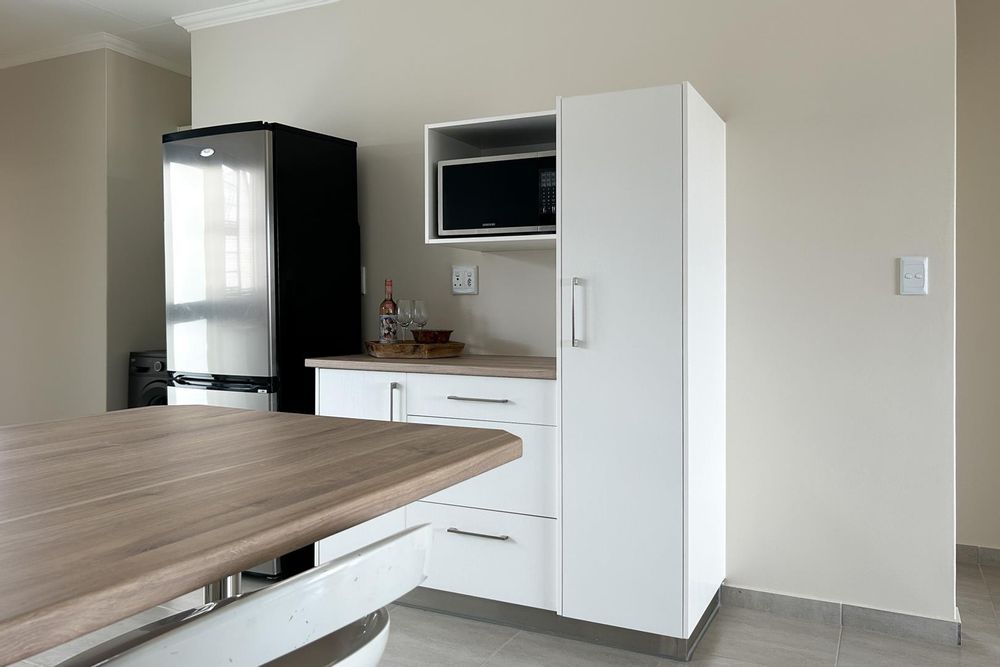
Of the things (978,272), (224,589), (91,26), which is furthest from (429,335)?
(91,26)

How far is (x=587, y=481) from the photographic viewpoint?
8.41 feet

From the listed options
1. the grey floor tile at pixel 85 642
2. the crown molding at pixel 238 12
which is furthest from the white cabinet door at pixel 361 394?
the crown molding at pixel 238 12

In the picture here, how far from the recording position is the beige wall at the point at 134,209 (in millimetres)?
4488

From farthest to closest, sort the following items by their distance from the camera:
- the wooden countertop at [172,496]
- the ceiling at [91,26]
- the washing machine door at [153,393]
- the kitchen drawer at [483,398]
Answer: the washing machine door at [153,393] < the ceiling at [91,26] < the kitchen drawer at [483,398] < the wooden countertop at [172,496]

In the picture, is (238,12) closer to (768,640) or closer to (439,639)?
(439,639)

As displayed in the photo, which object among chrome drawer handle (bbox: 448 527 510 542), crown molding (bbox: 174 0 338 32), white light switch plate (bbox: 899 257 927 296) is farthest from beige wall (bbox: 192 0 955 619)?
crown molding (bbox: 174 0 338 32)

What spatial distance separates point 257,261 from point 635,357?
64.6 inches

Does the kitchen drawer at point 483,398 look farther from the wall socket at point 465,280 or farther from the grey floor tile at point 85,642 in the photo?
the grey floor tile at point 85,642

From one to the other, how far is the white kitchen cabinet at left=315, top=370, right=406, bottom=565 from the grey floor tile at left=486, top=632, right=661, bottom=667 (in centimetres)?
63

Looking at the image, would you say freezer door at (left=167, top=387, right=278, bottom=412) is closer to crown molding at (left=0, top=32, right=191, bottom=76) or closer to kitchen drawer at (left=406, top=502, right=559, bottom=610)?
kitchen drawer at (left=406, top=502, right=559, bottom=610)

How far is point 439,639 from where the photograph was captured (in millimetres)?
2660

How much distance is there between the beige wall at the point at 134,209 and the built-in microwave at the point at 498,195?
240cm

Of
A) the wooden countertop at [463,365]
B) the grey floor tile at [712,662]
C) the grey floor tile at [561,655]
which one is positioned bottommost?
the grey floor tile at [561,655]

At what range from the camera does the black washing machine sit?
13.9 feet
